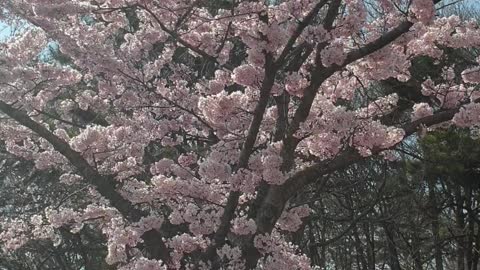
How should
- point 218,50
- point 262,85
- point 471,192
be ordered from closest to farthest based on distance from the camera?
point 262,85 → point 218,50 → point 471,192

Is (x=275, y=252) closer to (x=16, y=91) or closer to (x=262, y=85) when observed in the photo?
(x=262, y=85)

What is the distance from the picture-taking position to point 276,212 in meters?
4.62

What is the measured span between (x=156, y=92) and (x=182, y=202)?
1112mm

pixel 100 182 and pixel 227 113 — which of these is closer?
pixel 227 113

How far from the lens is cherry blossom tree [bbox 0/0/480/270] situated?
4418 mm

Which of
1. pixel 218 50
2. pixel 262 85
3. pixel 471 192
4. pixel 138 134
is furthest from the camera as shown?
pixel 471 192

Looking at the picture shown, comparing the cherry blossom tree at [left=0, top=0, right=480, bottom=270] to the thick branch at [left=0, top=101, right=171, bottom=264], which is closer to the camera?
the cherry blossom tree at [left=0, top=0, right=480, bottom=270]

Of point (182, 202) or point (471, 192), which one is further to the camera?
point (471, 192)

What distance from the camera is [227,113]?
443cm

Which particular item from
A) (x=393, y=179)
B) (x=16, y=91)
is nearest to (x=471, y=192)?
(x=393, y=179)

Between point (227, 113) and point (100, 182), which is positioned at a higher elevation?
point (227, 113)

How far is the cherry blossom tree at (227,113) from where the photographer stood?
442 centimetres

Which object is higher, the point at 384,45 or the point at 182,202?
the point at 384,45

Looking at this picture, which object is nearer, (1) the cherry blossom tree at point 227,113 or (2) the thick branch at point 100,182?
(1) the cherry blossom tree at point 227,113
